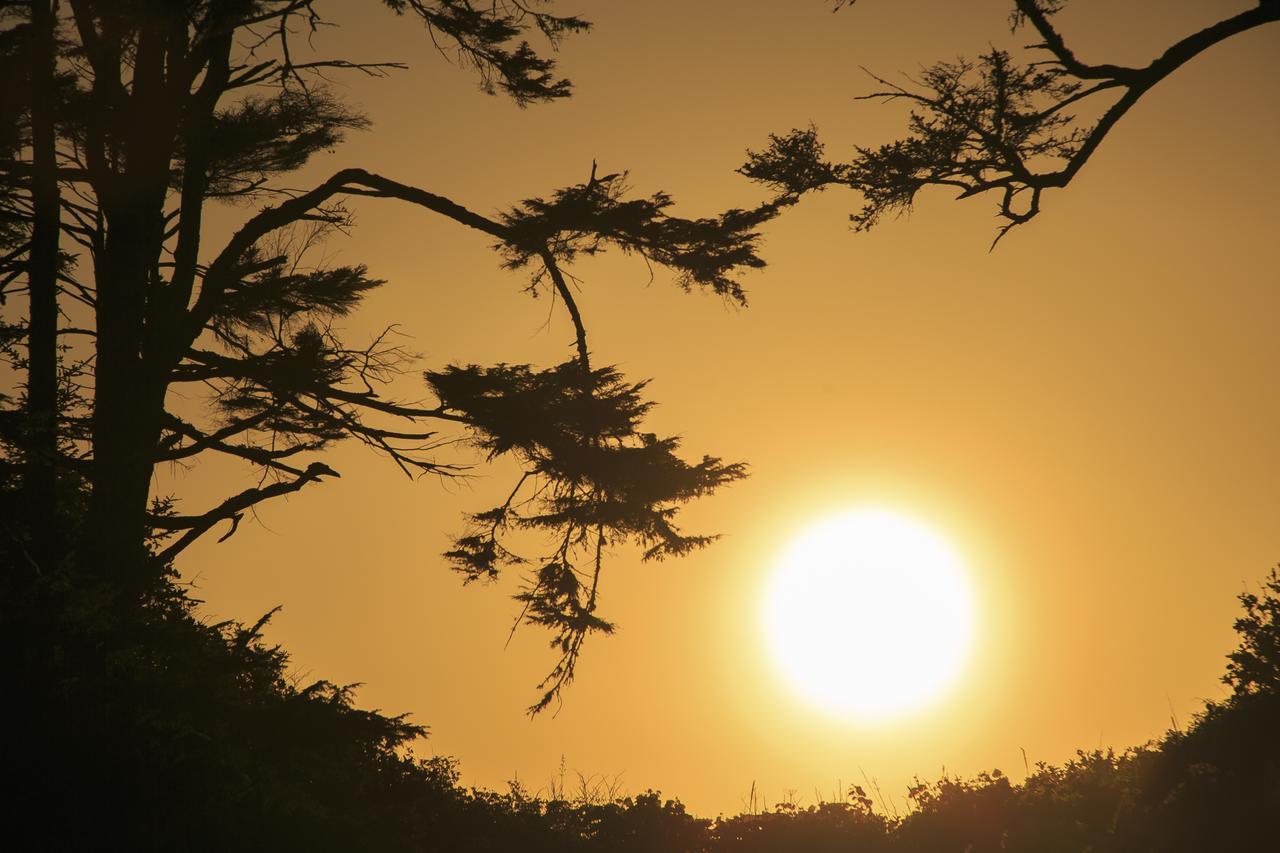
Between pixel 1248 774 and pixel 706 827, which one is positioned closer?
pixel 1248 774

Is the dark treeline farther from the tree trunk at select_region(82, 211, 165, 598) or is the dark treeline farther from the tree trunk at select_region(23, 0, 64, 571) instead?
the tree trunk at select_region(23, 0, 64, 571)

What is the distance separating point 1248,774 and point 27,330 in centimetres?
1365

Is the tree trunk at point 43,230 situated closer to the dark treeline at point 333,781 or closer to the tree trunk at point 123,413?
the tree trunk at point 123,413

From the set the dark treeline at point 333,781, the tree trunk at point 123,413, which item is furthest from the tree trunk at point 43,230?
the dark treeline at point 333,781

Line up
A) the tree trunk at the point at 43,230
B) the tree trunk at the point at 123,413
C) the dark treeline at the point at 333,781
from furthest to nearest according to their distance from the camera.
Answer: the tree trunk at the point at 43,230 → the tree trunk at the point at 123,413 → the dark treeline at the point at 333,781

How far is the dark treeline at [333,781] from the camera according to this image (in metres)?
8.02

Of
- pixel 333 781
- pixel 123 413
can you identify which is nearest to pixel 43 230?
pixel 123 413

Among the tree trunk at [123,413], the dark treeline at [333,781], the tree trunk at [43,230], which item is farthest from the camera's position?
the tree trunk at [43,230]

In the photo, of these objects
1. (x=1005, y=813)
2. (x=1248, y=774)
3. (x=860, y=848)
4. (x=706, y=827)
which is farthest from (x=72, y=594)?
(x=1248, y=774)

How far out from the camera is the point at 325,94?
1183 centimetres

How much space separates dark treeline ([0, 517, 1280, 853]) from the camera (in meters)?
8.02

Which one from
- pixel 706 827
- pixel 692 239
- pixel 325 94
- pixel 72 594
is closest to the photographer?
pixel 72 594

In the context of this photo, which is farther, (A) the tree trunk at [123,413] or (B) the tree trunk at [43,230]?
(B) the tree trunk at [43,230]

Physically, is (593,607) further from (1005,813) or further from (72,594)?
(1005,813)
